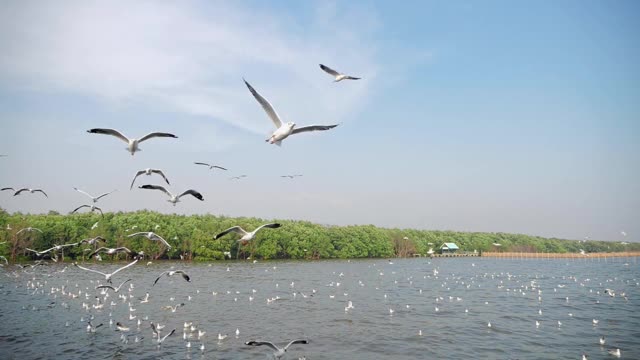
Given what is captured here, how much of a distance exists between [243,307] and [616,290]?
46924 millimetres

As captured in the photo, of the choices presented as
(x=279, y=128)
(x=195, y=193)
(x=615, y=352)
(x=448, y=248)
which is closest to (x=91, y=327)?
(x=195, y=193)

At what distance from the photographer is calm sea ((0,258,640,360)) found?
2633 centimetres

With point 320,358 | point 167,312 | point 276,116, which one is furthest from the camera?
point 167,312

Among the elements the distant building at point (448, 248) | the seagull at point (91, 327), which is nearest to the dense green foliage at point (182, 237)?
the distant building at point (448, 248)

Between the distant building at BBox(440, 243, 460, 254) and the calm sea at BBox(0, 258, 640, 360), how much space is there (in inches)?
5001

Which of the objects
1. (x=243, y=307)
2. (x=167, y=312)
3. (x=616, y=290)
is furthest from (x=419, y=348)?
(x=616, y=290)

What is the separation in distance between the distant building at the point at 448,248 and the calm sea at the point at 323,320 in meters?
127

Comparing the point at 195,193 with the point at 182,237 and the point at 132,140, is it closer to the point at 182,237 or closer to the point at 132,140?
the point at 132,140

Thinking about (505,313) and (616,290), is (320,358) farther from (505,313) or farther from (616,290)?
(616,290)

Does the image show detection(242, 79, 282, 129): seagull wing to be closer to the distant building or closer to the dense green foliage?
the dense green foliage

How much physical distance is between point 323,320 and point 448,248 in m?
160

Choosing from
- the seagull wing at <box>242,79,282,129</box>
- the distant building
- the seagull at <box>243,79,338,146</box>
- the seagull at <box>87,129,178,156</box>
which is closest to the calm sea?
the seagull at <box>87,129,178,156</box>

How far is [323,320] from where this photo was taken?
3528 cm

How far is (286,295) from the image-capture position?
1887 inches
